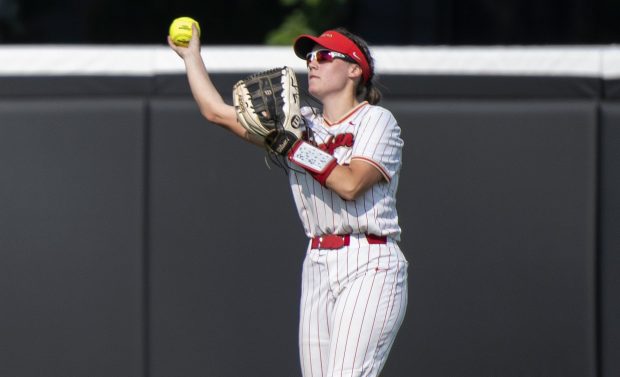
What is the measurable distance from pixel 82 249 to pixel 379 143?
1571 mm

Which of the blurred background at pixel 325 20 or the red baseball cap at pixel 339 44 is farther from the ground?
the blurred background at pixel 325 20

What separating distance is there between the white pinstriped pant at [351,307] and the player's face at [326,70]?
0.46 metres

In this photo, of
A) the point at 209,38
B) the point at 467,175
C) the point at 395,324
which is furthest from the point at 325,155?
the point at 209,38

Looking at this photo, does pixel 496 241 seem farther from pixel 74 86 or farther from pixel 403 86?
pixel 74 86

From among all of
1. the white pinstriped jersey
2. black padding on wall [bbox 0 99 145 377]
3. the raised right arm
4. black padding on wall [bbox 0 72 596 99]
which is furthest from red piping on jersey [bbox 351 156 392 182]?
black padding on wall [bbox 0 99 145 377]

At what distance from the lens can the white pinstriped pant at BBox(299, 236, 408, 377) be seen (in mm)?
3037

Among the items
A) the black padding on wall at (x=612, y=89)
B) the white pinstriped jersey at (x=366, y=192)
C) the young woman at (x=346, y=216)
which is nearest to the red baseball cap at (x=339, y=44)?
the young woman at (x=346, y=216)

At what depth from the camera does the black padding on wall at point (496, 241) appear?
4.23 meters

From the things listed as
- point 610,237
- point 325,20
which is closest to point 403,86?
point 610,237

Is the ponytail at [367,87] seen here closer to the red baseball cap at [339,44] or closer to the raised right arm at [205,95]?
the red baseball cap at [339,44]

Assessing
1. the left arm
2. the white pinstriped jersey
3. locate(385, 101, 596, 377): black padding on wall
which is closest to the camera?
the left arm

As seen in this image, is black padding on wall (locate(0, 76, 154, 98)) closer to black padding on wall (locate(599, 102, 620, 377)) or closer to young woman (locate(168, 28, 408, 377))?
young woman (locate(168, 28, 408, 377))

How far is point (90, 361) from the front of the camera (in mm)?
4156

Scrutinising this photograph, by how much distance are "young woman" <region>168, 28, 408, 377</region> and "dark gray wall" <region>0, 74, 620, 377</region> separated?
991mm
